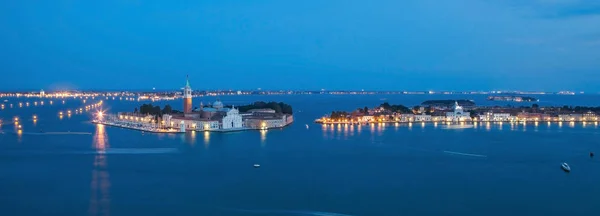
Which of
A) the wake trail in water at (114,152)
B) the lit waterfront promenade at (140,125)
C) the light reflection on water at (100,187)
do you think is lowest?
the light reflection on water at (100,187)

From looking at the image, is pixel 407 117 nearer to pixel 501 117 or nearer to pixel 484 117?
pixel 484 117

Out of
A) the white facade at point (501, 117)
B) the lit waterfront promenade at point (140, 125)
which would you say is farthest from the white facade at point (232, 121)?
the white facade at point (501, 117)

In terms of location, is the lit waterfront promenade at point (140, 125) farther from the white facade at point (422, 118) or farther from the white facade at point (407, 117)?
the white facade at point (422, 118)

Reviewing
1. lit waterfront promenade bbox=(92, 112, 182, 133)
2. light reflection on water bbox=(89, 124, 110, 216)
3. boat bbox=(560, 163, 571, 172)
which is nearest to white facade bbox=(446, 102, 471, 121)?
lit waterfront promenade bbox=(92, 112, 182, 133)

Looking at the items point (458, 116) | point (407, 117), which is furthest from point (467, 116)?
point (407, 117)

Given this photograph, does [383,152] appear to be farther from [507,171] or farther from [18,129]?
[18,129]
